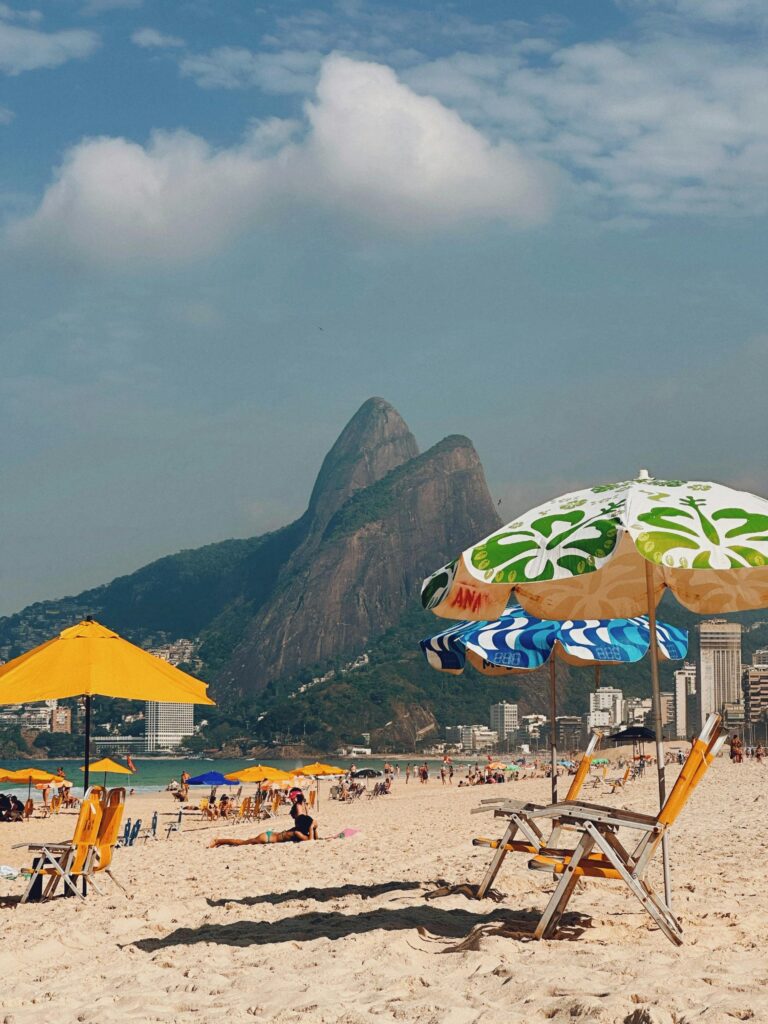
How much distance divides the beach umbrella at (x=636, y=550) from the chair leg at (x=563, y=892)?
0.40 meters

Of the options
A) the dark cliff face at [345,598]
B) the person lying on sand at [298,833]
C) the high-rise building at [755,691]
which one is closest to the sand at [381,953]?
the person lying on sand at [298,833]

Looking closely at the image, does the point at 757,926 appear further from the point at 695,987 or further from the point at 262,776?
the point at 262,776

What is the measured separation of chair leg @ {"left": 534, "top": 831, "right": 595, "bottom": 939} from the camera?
14.2 feet

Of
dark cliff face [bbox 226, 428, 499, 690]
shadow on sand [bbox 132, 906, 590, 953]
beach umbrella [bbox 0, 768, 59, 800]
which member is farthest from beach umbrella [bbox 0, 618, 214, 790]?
dark cliff face [bbox 226, 428, 499, 690]

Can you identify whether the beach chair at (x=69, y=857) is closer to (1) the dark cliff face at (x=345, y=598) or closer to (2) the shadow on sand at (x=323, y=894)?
(2) the shadow on sand at (x=323, y=894)

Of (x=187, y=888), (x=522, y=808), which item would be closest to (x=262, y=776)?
(x=187, y=888)

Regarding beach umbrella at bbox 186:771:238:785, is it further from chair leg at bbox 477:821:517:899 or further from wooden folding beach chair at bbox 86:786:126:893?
chair leg at bbox 477:821:517:899

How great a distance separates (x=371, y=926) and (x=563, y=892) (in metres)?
1.01

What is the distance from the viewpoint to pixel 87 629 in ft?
23.0

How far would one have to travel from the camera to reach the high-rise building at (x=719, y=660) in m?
164

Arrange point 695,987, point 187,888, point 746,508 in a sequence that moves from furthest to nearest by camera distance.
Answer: point 187,888 → point 746,508 → point 695,987

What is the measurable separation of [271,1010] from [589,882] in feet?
9.14

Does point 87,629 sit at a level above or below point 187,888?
above

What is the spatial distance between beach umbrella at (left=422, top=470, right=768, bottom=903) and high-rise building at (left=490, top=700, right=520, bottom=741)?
14529cm
